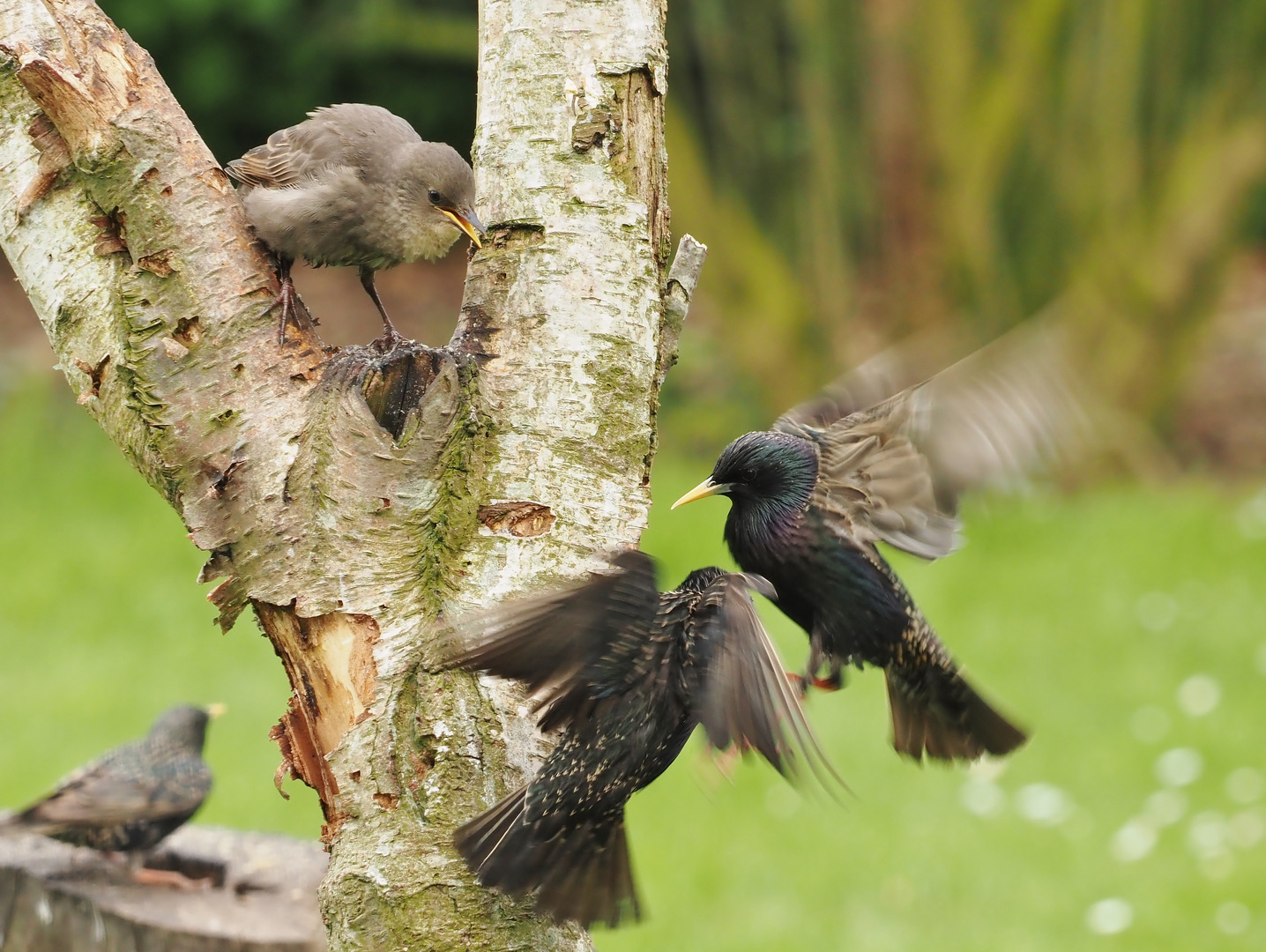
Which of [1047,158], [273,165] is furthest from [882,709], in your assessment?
[1047,158]

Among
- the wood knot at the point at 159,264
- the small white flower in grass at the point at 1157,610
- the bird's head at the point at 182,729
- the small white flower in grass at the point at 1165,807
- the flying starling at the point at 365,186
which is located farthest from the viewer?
the small white flower in grass at the point at 1157,610

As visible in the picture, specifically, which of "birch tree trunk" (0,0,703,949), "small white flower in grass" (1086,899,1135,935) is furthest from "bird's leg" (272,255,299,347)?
"small white flower in grass" (1086,899,1135,935)

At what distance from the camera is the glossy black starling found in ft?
12.8

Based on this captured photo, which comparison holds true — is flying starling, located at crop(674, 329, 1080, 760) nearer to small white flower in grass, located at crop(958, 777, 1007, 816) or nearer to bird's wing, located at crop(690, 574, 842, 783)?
bird's wing, located at crop(690, 574, 842, 783)

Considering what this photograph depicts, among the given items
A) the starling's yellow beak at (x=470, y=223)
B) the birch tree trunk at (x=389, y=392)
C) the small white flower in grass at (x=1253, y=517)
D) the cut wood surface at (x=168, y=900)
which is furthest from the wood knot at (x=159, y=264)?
the small white flower in grass at (x=1253, y=517)

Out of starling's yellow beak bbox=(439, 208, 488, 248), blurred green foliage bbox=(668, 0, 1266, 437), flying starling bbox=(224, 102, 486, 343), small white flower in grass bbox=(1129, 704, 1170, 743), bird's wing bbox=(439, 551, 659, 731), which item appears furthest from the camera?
blurred green foliage bbox=(668, 0, 1266, 437)

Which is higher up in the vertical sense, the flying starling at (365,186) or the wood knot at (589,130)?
the flying starling at (365,186)

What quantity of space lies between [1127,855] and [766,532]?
2.99 meters

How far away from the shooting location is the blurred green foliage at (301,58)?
10273mm

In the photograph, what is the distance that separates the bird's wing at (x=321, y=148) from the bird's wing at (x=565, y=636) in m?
1.69

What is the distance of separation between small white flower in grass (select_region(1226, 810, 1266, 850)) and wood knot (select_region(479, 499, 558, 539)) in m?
4.02

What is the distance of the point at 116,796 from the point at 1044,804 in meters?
3.66

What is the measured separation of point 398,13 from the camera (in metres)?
10.4

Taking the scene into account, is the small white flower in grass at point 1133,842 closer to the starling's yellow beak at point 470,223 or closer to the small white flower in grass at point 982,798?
the small white flower in grass at point 982,798
